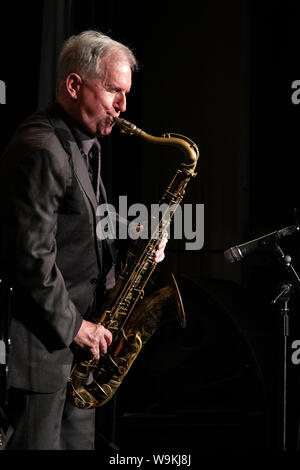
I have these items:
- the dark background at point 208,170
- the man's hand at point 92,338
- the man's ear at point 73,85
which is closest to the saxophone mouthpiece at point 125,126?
the man's ear at point 73,85

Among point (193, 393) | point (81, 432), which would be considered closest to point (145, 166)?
point (193, 393)

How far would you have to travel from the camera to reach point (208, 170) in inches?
169

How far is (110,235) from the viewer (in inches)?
98.0

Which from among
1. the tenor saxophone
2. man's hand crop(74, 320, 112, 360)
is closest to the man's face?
the tenor saxophone

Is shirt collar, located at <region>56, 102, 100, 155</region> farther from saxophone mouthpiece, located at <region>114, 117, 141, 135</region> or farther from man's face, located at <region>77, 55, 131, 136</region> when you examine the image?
saxophone mouthpiece, located at <region>114, 117, 141, 135</region>

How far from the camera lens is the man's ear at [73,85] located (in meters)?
2.34

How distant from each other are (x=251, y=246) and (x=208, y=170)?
1677 millimetres

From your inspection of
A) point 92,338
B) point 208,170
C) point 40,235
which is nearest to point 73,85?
point 40,235

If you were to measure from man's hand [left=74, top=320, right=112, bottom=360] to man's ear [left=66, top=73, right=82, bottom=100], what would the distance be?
741 mm

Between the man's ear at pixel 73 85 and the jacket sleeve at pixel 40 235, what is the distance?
30cm

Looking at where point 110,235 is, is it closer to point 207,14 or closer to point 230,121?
point 230,121

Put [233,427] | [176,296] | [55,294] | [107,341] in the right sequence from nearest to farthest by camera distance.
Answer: [55,294] → [107,341] → [176,296] → [233,427]

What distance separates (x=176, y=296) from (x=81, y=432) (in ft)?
2.04

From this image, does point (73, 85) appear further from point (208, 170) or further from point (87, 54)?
point (208, 170)
